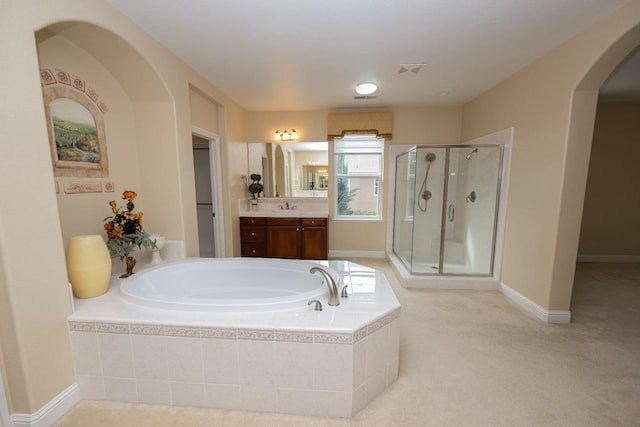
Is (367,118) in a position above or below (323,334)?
above

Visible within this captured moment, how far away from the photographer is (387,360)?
150cm

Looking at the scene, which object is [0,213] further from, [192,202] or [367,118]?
[367,118]

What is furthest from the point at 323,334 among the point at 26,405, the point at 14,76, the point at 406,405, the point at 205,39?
the point at 205,39

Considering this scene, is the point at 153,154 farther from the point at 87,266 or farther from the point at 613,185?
the point at 613,185

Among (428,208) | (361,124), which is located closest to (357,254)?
(428,208)

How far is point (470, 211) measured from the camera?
334 cm

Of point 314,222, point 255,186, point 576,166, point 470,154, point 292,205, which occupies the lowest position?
point 314,222

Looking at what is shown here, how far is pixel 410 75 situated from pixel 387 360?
2596 millimetres

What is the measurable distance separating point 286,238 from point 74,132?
2.47 metres

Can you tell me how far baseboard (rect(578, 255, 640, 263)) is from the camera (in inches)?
149

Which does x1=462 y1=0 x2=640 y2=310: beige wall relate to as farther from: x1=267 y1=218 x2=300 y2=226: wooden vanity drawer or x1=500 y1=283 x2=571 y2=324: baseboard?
x1=267 y1=218 x2=300 y2=226: wooden vanity drawer

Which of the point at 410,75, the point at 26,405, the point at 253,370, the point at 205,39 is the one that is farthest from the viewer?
the point at 410,75

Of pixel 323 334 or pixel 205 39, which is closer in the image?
pixel 323 334

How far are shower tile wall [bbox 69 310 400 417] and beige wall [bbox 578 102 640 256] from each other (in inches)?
174
